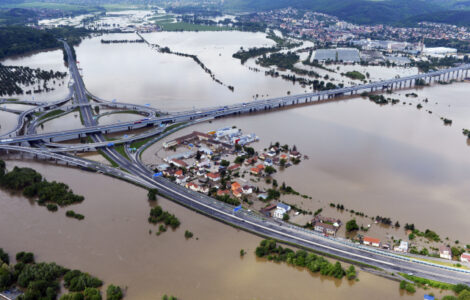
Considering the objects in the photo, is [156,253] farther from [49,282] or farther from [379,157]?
[379,157]

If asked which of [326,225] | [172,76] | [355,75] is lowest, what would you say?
[326,225]

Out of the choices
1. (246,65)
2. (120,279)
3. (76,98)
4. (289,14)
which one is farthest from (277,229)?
(289,14)

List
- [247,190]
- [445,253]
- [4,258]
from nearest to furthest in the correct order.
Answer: [4,258] → [445,253] → [247,190]

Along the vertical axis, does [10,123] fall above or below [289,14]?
below

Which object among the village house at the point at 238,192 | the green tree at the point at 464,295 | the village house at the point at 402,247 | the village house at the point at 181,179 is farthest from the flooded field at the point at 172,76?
the green tree at the point at 464,295

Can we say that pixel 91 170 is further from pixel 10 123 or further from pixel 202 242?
pixel 10 123

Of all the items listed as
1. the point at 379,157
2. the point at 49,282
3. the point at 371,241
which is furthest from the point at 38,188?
the point at 379,157

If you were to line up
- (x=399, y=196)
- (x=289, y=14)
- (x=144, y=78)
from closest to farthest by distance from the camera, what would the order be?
(x=399, y=196) → (x=144, y=78) → (x=289, y=14)
